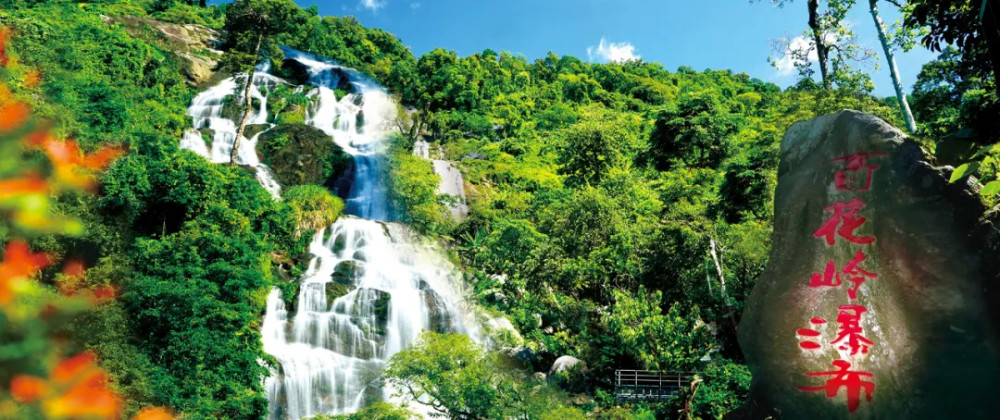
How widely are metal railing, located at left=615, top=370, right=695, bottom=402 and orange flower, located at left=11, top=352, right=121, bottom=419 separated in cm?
1126

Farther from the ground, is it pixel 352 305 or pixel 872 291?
pixel 352 305

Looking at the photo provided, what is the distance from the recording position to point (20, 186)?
92cm

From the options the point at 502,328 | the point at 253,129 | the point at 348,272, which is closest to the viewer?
the point at 502,328

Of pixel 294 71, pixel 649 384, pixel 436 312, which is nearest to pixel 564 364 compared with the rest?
pixel 649 384

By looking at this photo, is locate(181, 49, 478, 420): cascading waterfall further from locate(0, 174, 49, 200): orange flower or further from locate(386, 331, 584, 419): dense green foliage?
locate(0, 174, 49, 200): orange flower

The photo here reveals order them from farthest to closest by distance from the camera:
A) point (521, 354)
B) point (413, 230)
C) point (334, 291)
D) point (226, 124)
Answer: point (226, 124), point (413, 230), point (334, 291), point (521, 354)

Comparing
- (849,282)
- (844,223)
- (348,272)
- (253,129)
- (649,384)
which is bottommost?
(649,384)

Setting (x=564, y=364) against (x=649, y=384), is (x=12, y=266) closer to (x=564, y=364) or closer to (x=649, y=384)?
(x=649, y=384)

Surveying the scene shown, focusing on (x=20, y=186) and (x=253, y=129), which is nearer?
(x=20, y=186)

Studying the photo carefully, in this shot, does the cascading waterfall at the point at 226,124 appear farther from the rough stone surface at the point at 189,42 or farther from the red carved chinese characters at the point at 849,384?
the red carved chinese characters at the point at 849,384

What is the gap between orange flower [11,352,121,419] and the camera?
955 mm

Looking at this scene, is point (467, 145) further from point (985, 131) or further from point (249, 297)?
point (985, 131)

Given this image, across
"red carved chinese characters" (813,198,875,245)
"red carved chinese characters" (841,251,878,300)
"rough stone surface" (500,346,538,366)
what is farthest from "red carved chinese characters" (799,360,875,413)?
"rough stone surface" (500,346,538,366)

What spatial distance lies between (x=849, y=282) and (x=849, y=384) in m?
0.84
